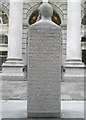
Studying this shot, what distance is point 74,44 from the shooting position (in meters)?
21.0

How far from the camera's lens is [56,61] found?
7172 mm

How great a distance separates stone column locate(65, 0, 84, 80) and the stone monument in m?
13.6

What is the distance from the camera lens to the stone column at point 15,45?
68.1ft

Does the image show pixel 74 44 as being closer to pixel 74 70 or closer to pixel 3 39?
pixel 74 70

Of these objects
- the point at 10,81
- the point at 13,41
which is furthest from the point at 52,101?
the point at 13,41

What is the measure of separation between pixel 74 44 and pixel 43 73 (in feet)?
46.2

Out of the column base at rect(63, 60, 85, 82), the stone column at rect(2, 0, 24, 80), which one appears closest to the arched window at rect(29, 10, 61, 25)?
the stone column at rect(2, 0, 24, 80)

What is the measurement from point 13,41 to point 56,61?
1425 centimetres

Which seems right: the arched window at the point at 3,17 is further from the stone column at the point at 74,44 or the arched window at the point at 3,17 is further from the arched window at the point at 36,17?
the stone column at the point at 74,44

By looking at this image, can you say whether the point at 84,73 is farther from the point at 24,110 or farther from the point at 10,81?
the point at 24,110

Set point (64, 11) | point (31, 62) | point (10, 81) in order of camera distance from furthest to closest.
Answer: point (64, 11) < point (10, 81) < point (31, 62)

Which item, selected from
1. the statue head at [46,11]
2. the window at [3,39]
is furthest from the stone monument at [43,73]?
the window at [3,39]

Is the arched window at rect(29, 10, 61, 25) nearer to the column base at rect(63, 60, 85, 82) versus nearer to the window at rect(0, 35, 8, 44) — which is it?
the window at rect(0, 35, 8, 44)

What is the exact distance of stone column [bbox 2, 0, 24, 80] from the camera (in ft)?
68.1
